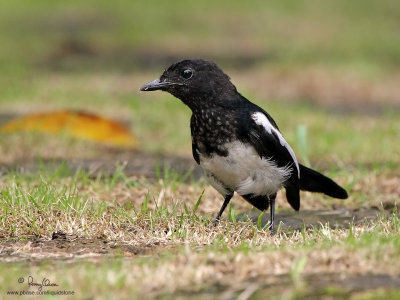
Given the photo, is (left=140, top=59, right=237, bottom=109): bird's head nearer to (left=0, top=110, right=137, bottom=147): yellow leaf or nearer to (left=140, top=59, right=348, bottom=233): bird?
(left=140, top=59, right=348, bottom=233): bird

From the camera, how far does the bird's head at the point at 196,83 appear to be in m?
5.91

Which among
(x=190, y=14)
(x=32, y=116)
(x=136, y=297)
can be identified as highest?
(x=190, y=14)

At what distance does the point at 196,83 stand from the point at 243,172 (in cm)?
80

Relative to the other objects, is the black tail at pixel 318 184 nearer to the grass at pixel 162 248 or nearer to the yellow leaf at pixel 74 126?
the grass at pixel 162 248

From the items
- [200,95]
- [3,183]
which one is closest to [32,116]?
[3,183]

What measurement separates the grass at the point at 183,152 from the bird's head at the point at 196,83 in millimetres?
774

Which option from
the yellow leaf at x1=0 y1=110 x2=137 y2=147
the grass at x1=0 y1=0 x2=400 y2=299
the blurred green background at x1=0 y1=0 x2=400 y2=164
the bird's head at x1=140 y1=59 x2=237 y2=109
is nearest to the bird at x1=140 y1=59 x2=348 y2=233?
the bird's head at x1=140 y1=59 x2=237 y2=109

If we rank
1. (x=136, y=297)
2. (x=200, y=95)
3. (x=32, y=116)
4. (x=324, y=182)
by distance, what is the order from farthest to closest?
(x=32, y=116), (x=324, y=182), (x=200, y=95), (x=136, y=297)

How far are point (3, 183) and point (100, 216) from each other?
3.75 ft

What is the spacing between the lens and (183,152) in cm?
902

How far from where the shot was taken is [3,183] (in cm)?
621

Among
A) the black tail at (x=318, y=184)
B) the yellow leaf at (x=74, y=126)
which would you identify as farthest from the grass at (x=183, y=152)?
the black tail at (x=318, y=184)

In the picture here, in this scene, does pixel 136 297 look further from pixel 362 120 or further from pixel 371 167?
pixel 362 120

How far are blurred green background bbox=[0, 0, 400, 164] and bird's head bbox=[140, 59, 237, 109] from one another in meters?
1.79
